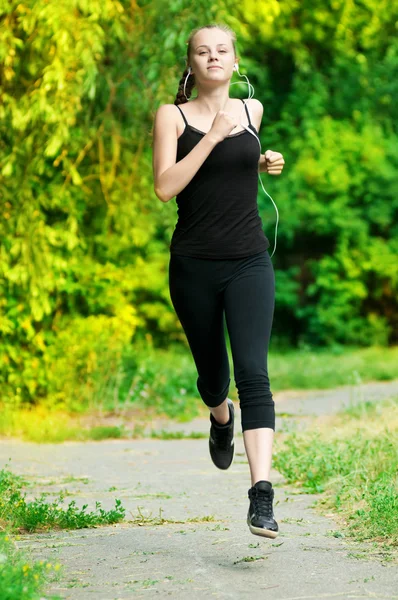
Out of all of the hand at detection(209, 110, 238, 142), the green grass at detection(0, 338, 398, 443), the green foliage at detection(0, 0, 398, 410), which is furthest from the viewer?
the green grass at detection(0, 338, 398, 443)

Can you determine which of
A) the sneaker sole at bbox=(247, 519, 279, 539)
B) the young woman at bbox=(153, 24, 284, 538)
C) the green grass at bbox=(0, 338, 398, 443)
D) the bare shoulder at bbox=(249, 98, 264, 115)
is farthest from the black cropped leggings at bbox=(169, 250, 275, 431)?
the green grass at bbox=(0, 338, 398, 443)

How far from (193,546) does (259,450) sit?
61cm

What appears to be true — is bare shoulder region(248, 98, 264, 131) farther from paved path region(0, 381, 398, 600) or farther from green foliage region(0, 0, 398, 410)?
green foliage region(0, 0, 398, 410)

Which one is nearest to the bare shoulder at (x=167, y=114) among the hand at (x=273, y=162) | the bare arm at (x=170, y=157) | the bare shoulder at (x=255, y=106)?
the bare arm at (x=170, y=157)

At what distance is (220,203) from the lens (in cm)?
409

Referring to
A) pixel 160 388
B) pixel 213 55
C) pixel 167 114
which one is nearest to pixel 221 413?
pixel 167 114

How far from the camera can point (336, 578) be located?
3.73 metres

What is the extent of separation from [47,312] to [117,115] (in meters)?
2.08

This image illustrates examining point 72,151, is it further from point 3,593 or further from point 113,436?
point 3,593

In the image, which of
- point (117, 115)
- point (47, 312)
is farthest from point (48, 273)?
point (117, 115)

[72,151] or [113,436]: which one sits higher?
[72,151]

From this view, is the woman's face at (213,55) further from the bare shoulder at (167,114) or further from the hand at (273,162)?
the hand at (273,162)

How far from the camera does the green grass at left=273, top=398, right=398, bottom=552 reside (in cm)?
446

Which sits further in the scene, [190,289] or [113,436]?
[113,436]
